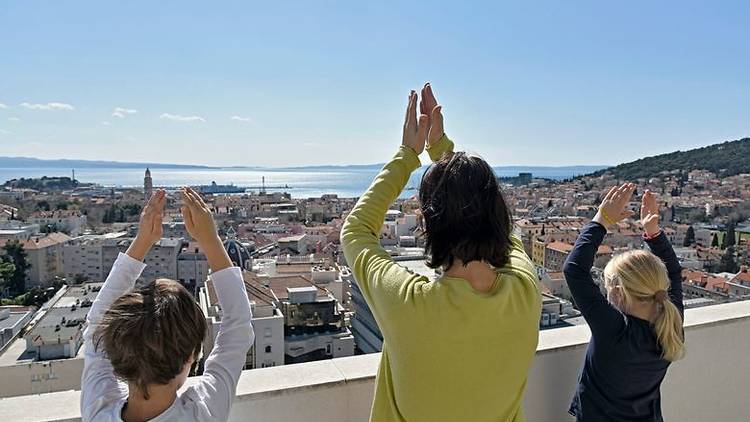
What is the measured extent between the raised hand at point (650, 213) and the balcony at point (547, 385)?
36 cm

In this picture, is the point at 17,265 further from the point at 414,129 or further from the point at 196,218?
the point at 414,129

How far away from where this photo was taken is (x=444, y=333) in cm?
63

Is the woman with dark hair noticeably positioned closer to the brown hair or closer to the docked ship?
the brown hair

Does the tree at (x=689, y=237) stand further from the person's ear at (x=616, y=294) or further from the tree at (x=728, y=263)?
the person's ear at (x=616, y=294)

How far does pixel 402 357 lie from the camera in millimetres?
656

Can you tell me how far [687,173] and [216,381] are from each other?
42.7 metres

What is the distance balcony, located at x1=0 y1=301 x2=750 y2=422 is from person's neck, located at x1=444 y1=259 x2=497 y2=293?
50 cm

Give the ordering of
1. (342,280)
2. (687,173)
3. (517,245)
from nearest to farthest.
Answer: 1. (517,245)
2. (342,280)
3. (687,173)

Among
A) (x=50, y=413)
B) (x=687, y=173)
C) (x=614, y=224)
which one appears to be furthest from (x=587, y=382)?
(x=687, y=173)

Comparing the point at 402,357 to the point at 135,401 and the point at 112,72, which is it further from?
the point at 112,72

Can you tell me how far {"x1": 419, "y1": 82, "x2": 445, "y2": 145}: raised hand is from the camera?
2.82 ft

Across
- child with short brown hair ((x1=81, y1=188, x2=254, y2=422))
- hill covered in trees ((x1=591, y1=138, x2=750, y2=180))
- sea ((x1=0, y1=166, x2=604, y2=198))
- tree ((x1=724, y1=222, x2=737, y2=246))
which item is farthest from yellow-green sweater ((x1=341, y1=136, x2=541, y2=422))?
hill covered in trees ((x1=591, y1=138, x2=750, y2=180))

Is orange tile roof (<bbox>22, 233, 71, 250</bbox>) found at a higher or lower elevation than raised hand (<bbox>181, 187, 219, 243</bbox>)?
lower

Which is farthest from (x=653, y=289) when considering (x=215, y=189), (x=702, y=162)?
(x=702, y=162)
